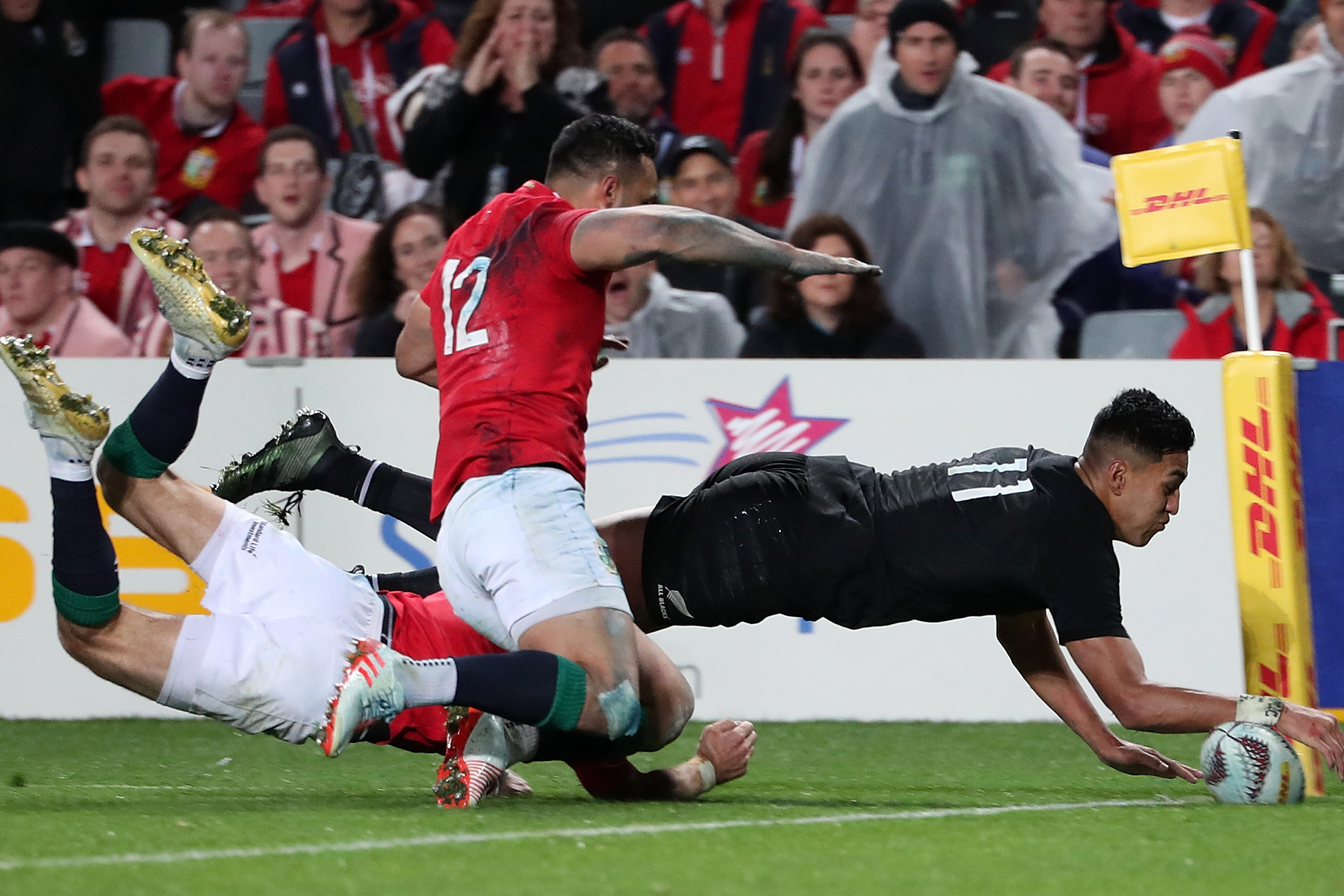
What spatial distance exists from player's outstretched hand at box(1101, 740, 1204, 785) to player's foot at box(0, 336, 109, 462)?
9.35 ft

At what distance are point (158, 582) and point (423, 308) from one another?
89.0 inches

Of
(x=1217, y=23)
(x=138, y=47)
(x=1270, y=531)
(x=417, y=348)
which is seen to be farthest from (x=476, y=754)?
(x=138, y=47)

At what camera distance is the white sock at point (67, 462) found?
4484 millimetres

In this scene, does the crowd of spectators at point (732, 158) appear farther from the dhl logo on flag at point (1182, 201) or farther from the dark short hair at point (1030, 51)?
the dhl logo on flag at point (1182, 201)

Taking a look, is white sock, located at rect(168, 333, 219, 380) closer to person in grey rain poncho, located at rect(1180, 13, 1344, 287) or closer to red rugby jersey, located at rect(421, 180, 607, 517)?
red rugby jersey, located at rect(421, 180, 607, 517)

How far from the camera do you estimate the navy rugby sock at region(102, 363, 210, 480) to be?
15.5 feet

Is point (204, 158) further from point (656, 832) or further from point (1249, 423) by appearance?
point (656, 832)

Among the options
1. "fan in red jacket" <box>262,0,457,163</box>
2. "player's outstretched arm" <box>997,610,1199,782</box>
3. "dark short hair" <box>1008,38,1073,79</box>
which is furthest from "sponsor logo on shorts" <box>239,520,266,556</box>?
"dark short hair" <box>1008,38,1073,79</box>

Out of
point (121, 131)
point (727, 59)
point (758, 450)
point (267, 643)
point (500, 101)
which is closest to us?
point (267, 643)

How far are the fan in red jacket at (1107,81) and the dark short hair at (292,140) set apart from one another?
334 centimetres

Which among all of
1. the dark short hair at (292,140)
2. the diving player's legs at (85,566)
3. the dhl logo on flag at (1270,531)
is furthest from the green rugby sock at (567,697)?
the dark short hair at (292,140)

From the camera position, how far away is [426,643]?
189 inches

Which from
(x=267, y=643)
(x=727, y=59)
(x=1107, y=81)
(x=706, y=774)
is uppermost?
(x=727, y=59)

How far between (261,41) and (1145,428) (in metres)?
6.62
